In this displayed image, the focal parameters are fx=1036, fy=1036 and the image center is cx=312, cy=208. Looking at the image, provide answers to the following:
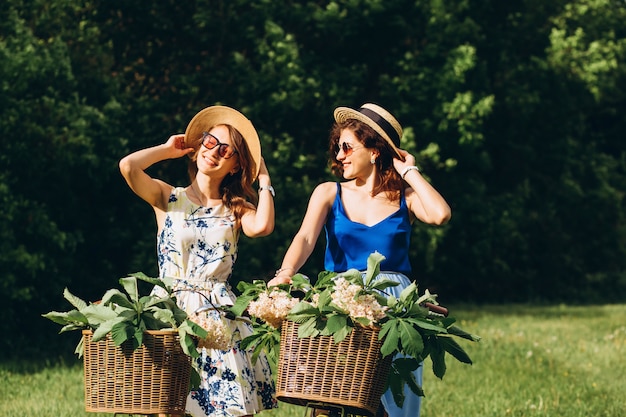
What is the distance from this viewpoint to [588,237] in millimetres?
26703

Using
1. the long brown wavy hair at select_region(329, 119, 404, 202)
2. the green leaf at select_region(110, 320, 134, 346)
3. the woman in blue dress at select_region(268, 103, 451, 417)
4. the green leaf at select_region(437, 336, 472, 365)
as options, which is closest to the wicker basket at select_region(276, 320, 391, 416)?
the green leaf at select_region(437, 336, 472, 365)

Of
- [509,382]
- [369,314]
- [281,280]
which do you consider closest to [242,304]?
[281,280]

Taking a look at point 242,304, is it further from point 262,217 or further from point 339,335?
point 262,217

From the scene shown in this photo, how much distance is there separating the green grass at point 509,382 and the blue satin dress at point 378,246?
2748 mm

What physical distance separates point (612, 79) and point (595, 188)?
2.80 meters

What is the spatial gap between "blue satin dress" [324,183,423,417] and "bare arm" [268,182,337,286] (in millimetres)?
76

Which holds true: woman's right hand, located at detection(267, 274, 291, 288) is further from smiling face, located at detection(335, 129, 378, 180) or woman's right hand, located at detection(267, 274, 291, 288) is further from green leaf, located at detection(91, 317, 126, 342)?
smiling face, located at detection(335, 129, 378, 180)

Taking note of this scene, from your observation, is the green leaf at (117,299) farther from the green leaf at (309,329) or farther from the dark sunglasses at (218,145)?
the dark sunglasses at (218,145)

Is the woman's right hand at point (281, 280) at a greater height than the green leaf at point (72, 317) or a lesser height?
greater

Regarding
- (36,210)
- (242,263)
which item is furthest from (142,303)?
(242,263)

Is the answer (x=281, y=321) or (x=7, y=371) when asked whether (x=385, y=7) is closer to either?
(x=7, y=371)

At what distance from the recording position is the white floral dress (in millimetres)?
5434

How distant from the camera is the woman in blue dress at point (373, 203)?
527 cm

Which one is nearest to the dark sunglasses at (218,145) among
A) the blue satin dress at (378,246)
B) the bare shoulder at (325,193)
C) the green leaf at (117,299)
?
the bare shoulder at (325,193)
